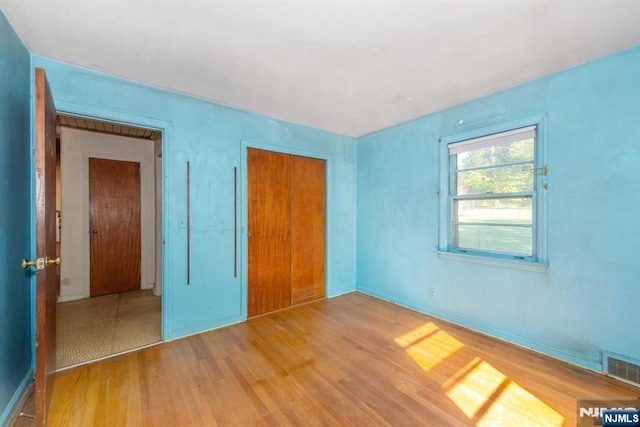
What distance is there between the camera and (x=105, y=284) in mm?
4215

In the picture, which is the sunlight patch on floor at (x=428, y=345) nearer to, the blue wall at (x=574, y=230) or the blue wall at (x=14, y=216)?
the blue wall at (x=574, y=230)

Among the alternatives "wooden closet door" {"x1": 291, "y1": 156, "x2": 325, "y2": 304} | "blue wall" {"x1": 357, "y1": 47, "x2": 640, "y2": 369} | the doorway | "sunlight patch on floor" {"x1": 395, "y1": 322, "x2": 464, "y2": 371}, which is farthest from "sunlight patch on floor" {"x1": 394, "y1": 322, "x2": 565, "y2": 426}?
the doorway

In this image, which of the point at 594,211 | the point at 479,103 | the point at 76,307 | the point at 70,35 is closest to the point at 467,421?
the point at 594,211

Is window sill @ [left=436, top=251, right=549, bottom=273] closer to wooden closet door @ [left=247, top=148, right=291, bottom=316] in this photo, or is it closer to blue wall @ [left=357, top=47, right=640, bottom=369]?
blue wall @ [left=357, top=47, right=640, bottom=369]

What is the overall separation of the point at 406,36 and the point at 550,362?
292cm

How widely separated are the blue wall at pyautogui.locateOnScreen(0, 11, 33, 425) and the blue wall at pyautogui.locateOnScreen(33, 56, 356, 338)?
1.23 ft

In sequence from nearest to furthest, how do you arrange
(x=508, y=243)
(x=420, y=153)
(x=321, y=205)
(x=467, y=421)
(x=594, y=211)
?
(x=467, y=421) → (x=594, y=211) → (x=508, y=243) → (x=420, y=153) → (x=321, y=205)

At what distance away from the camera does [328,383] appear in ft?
6.72

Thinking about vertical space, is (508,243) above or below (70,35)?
below

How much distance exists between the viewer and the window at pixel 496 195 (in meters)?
2.55

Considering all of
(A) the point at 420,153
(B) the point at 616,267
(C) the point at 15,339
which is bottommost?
(C) the point at 15,339

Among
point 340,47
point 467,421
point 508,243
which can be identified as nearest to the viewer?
point 467,421

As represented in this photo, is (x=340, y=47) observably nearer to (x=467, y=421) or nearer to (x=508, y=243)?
(x=508, y=243)

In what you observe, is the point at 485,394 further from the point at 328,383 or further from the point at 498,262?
the point at 498,262
